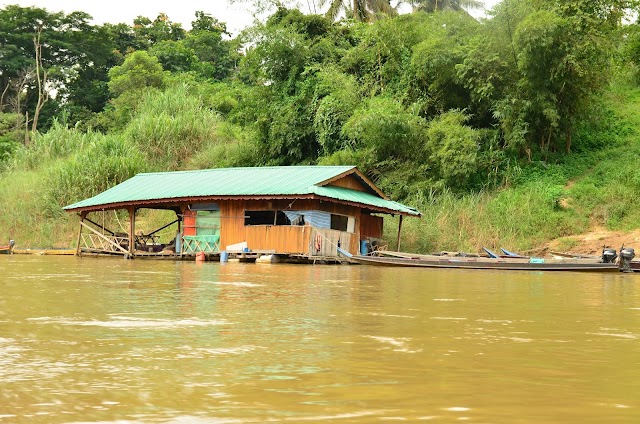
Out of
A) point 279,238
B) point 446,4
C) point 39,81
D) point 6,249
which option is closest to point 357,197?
point 279,238

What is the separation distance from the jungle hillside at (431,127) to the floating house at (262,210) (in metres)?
3.57

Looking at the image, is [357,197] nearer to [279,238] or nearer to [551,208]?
[279,238]

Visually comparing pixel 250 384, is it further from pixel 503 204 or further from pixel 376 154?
pixel 376 154

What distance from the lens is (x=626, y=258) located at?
18484 millimetres

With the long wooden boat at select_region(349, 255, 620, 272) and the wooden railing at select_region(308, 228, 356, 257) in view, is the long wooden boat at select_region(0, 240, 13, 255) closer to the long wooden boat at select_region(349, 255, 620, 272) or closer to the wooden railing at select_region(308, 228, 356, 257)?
the wooden railing at select_region(308, 228, 356, 257)

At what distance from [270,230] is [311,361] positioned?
62.9ft

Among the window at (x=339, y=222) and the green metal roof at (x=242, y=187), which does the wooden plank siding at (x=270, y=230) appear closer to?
the window at (x=339, y=222)

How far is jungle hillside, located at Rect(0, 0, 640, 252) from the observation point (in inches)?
1072

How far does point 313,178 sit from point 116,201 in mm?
6749

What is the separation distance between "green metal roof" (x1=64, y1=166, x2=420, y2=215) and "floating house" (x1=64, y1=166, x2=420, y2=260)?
0.11 ft

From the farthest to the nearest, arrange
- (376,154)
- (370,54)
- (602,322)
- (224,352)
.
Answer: (370,54)
(376,154)
(602,322)
(224,352)

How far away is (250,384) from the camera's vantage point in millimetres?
3613

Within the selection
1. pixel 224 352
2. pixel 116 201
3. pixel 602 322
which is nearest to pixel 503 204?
pixel 116 201

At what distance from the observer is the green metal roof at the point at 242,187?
22.8 metres
